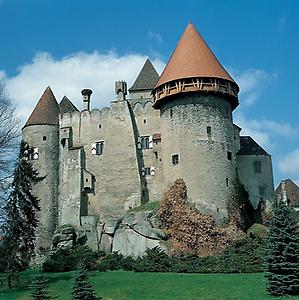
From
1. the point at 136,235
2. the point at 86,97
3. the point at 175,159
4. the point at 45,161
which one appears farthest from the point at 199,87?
the point at 45,161

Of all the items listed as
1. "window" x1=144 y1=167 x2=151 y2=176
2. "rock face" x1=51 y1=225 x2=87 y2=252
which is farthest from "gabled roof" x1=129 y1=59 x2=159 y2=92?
"rock face" x1=51 y1=225 x2=87 y2=252

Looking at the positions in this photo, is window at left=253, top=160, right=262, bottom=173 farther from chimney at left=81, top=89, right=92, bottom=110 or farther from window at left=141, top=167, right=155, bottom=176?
chimney at left=81, top=89, right=92, bottom=110

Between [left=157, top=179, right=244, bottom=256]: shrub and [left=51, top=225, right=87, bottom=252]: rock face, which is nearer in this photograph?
[left=157, top=179, right=244, bottom=256]: shrub

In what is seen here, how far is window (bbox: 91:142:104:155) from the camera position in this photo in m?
46.3

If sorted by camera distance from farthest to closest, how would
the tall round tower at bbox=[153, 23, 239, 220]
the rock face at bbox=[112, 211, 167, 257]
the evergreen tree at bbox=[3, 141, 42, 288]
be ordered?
1. the tall round tower at bbox=[153, 23, 239, 220]
2. the rock face at bbox=[112, 211, 167, 257]
3. the evergreen tree at bbox=[3, 141, 42, 288]

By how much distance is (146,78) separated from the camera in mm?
54094

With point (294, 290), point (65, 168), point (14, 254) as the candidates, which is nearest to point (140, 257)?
point (14, 254)

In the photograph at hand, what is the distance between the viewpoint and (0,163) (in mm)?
28234

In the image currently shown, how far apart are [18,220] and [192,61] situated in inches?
726

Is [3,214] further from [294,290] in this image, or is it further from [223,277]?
[294,290]

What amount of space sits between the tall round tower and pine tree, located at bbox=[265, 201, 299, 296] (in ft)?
47.9

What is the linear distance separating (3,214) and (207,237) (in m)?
14.3

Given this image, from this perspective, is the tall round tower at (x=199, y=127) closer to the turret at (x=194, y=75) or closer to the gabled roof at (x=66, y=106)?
the turret at (x=194, y=75)

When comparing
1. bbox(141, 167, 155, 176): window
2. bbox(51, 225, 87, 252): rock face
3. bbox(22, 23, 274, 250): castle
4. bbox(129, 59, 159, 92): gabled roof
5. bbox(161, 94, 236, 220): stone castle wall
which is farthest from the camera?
bbox(129, 59, 159, 92): gabled roof
